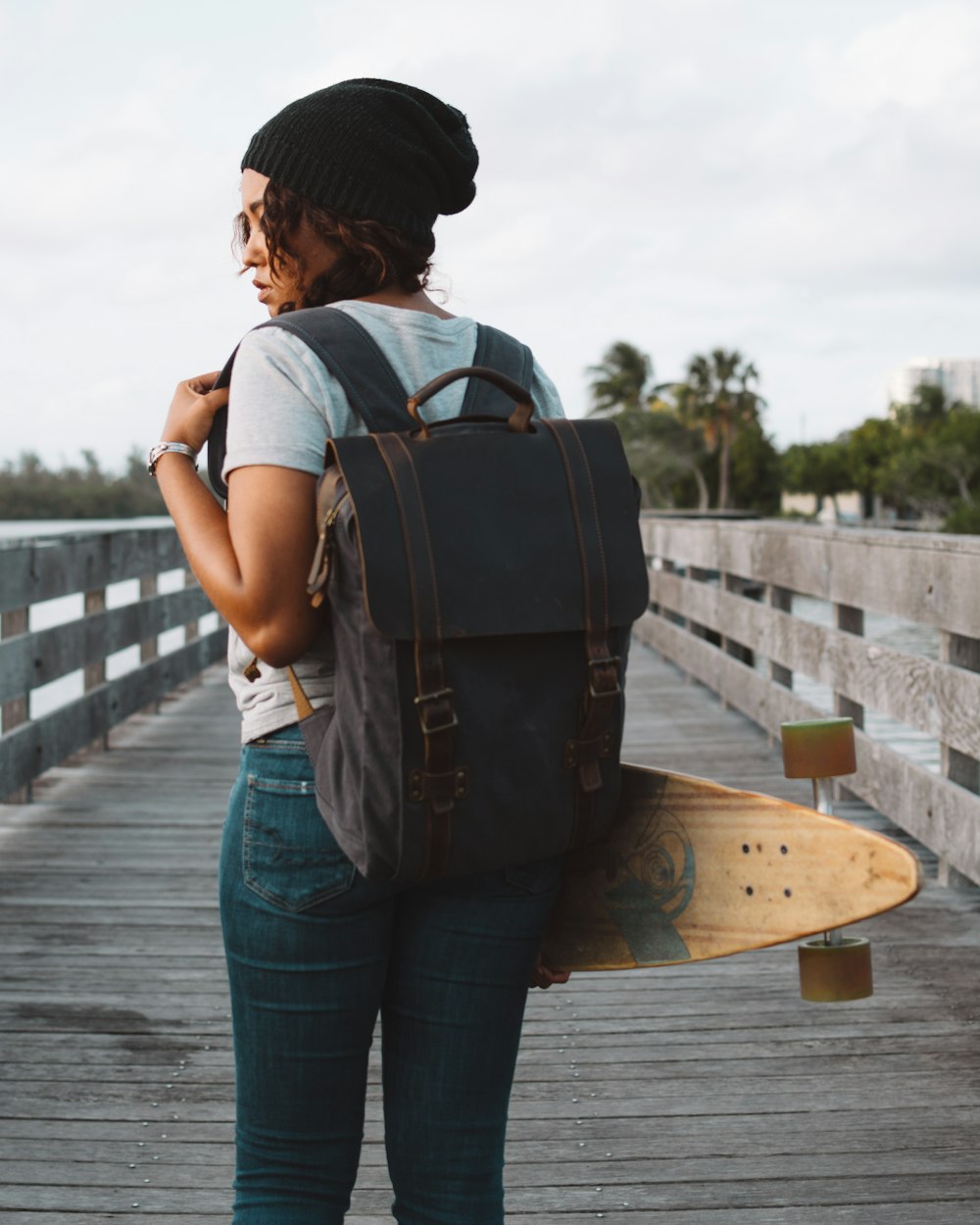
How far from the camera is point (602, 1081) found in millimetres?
3172

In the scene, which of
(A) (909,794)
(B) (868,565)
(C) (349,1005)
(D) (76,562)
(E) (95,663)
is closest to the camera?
(C) (349,1005)

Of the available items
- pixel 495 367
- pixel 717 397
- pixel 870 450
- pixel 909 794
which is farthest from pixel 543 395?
pixel 870 450

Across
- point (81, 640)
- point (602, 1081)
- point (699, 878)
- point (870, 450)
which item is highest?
point (870, 450)

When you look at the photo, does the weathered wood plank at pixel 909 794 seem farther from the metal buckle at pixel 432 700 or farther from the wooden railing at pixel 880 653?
the metal buckle at pixel 432 700

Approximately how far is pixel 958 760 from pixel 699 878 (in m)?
3.05

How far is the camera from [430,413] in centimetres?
153

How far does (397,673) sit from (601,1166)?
1.68m

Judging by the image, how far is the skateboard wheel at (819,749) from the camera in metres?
1.72

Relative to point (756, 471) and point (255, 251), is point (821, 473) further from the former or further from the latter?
point (255, 251)

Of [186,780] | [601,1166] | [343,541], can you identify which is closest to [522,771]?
[343,541]

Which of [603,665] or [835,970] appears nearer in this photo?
[603,665]

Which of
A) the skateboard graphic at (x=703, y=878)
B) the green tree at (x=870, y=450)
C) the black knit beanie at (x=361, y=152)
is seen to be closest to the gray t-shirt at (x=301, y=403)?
the black knit beanie at (x=361, y=152)

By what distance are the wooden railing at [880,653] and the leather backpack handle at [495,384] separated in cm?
306

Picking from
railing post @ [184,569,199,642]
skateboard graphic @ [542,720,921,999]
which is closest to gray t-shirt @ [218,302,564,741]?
skateboard graphic @ [542,720,921,999]
